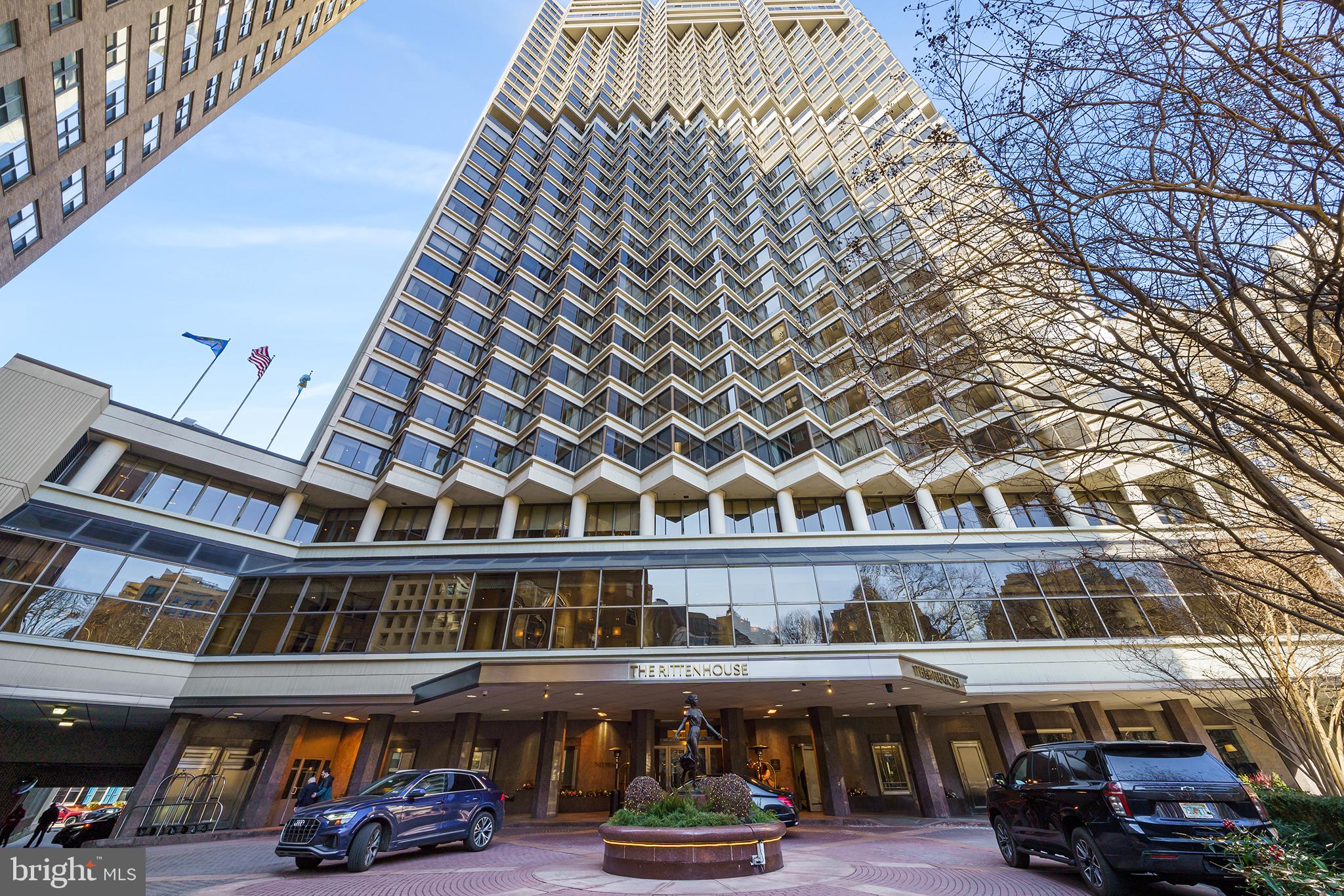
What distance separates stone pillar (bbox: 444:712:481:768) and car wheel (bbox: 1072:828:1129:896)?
19987 mm

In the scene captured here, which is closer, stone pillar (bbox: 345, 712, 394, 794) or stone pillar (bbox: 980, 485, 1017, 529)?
stone pillar (bbox: 345, 712, 394, 794)

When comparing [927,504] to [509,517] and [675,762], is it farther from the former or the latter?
[509,517]

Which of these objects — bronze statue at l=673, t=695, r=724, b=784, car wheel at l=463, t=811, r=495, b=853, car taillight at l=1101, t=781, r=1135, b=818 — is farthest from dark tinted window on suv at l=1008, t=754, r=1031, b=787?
car wheel at l=463, t=811, r=495, b=853

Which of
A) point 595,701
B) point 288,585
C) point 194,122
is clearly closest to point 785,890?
point 595,701

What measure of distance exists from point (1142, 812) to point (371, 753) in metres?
23.7

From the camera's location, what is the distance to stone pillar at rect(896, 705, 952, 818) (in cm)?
1920

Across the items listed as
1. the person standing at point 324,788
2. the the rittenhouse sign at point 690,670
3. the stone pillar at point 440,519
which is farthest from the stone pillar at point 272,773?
the the rittenhouse sign at point 690,670

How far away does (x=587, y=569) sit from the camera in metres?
23.2

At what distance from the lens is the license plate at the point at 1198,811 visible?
630 centimetres

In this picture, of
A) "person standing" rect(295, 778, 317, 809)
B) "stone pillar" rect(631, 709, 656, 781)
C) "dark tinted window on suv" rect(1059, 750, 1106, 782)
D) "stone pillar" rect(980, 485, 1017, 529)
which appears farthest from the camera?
"stone pillar" rect(980, 485, 1017, 529)

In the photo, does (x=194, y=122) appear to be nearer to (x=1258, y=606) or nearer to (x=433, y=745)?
(x=433, y=745)

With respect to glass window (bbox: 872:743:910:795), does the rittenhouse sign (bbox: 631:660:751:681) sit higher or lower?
higher

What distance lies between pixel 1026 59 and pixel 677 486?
2641 cm

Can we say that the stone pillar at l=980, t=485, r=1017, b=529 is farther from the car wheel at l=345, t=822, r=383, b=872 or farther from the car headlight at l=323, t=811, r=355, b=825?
the car headlight at l=323, t=811, r=355, b=825
